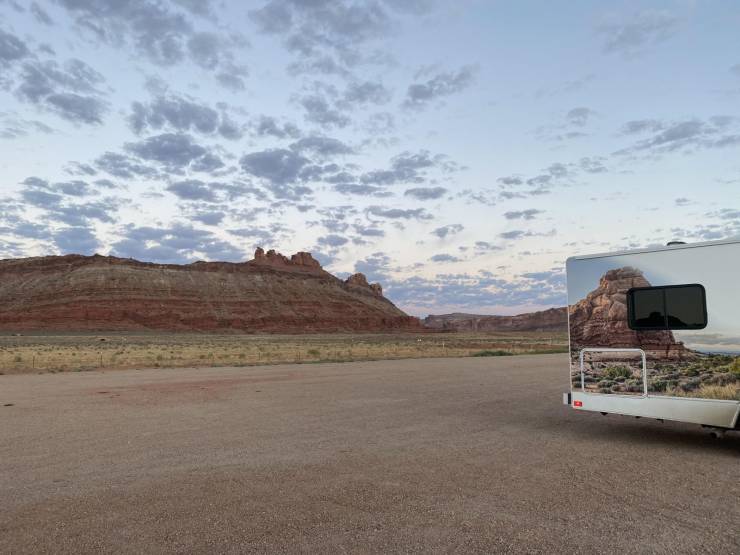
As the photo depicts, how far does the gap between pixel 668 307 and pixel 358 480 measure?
5151 mm

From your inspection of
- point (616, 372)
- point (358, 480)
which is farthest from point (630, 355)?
point (358, 480)

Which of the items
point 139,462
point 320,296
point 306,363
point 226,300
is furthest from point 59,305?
point 139,462

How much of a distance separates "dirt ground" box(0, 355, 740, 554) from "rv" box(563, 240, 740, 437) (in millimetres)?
744

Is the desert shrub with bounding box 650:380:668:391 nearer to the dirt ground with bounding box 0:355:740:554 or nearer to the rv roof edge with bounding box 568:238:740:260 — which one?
the dirt ground with bounding box 0:355:740:554

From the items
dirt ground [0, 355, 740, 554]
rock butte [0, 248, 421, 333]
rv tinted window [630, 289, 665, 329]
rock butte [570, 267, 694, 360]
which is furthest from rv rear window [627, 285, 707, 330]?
rock butte [0, 248, 421, 333]

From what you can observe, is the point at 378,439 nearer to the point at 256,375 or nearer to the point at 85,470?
the point at 85,470

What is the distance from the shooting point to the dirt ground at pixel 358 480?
4.91m

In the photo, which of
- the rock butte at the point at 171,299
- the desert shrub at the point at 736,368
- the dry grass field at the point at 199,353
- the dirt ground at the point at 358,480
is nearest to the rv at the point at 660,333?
the desert shrub at the point at 736,368

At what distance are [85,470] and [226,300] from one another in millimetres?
115466

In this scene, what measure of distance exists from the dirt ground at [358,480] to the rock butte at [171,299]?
100 metres

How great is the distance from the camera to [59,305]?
105 metres

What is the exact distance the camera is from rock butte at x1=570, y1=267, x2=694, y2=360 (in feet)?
28.0

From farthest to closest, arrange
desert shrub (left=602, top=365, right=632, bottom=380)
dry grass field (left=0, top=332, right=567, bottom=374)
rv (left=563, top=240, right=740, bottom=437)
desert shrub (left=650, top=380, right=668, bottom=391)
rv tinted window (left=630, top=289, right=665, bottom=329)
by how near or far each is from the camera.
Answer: dry grass field (left=0, top=332, right=567, bottom=374)
desert shrub (left=602, top=365, right=632, bottom=380)
rv tinted window (left=630, top=289, right=665, bottom=329)
desert shrub (left=650, top=380, right=668, bottom=391)
rv (left=563, top=240, right=740, bottom=437)

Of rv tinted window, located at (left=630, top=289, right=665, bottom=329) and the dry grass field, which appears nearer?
rv tinted window, located at (left=630, top=289, right=665, bottom=329)
